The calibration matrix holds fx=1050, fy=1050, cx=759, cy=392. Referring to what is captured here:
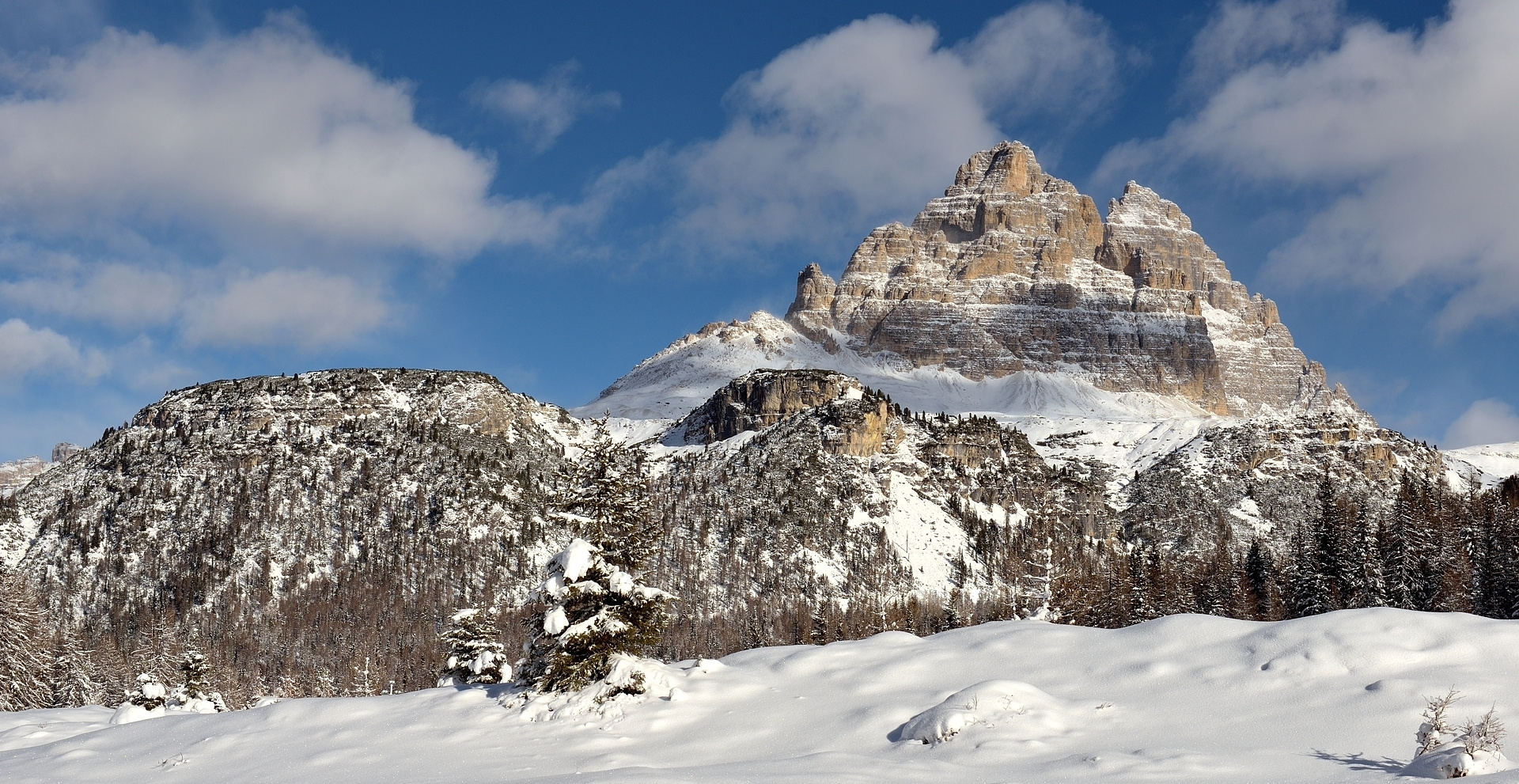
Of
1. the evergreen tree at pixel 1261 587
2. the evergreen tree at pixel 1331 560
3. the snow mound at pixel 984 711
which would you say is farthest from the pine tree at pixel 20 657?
the evergreen tree at pixel 1261 587

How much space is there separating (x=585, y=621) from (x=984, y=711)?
29.9ft

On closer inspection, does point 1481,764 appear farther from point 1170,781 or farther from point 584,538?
point 584,538

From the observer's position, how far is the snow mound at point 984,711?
15.9 metres

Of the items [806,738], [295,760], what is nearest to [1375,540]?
[806,738]

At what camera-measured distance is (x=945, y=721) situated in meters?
15.9

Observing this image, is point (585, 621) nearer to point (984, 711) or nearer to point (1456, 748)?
point (984, 711)

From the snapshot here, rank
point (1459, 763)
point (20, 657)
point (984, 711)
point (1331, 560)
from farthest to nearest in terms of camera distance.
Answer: point (1331, 560) → point (20, 657) → point (984, 711) → point (1459, 763)

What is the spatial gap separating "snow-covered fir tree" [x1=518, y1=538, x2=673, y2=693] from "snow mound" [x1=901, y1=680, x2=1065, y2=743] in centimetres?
718

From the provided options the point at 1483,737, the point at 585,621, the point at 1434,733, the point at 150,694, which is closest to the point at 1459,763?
the point at 1483,737

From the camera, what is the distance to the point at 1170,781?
1295 centimetres

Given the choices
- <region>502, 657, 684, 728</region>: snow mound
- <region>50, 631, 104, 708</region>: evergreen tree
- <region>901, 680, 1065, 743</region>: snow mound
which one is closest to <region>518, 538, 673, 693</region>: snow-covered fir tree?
<region>502, 657, 684, 728</region>: snow mound

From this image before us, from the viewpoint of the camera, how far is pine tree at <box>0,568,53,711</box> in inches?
1455

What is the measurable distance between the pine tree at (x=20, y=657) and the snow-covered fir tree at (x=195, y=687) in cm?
513

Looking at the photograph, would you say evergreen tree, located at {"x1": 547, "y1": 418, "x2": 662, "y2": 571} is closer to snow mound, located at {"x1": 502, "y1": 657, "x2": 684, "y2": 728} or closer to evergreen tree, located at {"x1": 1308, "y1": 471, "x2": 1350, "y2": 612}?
snow mound, located at {"x1": 502, "y1": 657, "x2": 684, "y2": 728}
